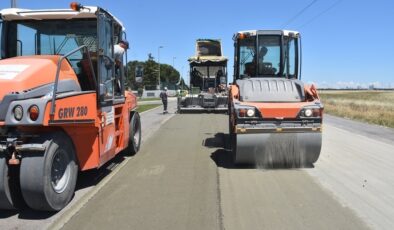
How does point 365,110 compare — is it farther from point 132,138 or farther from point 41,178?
point 41,178

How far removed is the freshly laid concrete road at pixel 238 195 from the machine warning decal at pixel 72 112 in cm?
130

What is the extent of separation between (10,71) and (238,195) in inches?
148

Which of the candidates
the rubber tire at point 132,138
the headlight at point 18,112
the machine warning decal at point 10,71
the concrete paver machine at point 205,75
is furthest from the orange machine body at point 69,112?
the concrete paver machine at point 205,75

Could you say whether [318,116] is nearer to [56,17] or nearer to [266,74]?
[266,74]

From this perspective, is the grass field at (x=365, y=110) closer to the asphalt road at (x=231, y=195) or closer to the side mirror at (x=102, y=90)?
the asphalt road at (x=231, y=195)

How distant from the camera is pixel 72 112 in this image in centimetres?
694

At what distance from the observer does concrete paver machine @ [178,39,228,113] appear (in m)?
30.8

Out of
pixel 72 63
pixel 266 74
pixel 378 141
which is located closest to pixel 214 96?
pixel 378 141

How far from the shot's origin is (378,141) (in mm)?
15219

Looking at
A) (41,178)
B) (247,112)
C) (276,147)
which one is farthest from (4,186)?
(276,147)

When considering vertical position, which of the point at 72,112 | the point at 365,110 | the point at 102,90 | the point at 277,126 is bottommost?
the point at 365,110

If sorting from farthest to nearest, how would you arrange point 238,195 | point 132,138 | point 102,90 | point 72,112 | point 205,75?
1. point 205,75
2. point 132,138
3. point 102,90
4. point 238,195
5. point 72,112

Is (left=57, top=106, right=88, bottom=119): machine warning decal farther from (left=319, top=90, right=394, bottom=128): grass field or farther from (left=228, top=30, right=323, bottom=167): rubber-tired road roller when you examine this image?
(left=319, top=90, right=394, bottom=128): grass field

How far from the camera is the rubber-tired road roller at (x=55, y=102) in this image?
623cm
